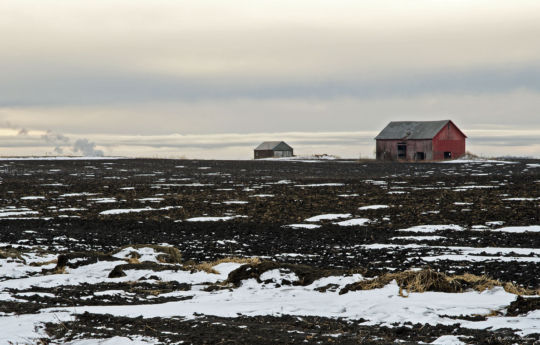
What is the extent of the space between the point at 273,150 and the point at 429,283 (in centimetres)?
9130

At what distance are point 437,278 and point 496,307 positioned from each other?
1.30 meters

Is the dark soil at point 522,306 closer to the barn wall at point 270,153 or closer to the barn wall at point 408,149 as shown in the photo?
the barn wall at point 408,149

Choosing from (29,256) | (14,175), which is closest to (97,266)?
(29,256)

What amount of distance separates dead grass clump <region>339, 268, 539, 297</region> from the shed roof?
69.0 metres

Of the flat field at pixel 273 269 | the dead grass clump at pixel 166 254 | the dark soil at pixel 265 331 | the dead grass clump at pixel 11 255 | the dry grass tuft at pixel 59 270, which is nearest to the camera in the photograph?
the dark soil at pixel 265 331

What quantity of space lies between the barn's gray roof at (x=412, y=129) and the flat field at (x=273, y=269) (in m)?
48.7

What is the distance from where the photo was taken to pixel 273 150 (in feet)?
331

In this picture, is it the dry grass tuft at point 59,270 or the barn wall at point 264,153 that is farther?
the barn wall at point 264,153

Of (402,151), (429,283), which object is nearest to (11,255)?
(429,283)

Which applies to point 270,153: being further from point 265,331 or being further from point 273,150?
point 265,331

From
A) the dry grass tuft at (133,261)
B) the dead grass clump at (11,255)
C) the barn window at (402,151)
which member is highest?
the barn window at (402,151)

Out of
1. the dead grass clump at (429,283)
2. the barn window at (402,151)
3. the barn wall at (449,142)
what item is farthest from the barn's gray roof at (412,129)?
the dead grass clump at (429,283)

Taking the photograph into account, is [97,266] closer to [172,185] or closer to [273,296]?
[273,296]

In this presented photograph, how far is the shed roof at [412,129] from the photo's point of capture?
77.9 meters
